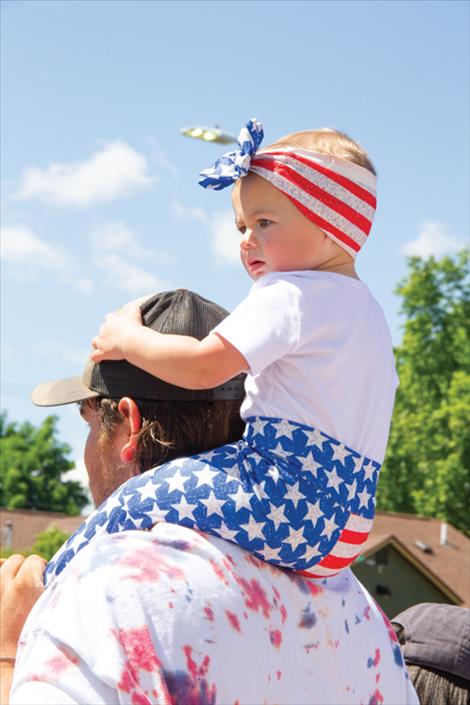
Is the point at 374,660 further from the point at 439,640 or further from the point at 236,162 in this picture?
the point at 439,640

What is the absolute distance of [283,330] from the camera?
7.85 ft

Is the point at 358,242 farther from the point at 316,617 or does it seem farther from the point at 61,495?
the point at 61,495

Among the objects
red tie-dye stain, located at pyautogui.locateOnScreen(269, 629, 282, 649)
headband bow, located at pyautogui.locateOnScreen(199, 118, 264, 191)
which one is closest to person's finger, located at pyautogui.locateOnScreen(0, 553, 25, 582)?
red tie-dye stain, located at pyautogui.locateOnScreen(269, 629, 282, 649)

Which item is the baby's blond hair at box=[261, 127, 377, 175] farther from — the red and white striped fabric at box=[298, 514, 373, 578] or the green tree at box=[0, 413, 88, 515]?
the green tree at box=[0, 413, 88, 515]

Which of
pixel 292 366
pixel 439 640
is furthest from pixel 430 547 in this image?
pixel 292 366

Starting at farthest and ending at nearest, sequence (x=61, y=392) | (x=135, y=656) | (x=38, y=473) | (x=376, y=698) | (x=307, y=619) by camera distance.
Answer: (x=38, y=473) < (x=61, y=392) < (x=376, y=698) < (x=307, y=619) < (x=135, y=656)

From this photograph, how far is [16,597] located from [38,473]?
68.1 m

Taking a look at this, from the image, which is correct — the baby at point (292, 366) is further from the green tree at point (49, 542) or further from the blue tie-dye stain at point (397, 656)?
the green tree at point (49, 542)

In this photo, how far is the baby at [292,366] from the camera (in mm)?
2297

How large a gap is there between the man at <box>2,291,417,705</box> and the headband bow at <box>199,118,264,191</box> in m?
0.32

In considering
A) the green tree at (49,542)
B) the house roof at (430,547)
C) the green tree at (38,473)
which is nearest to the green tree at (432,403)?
the house roof at (430,547)

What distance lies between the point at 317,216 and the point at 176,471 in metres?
0.69

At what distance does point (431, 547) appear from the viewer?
3841 cm

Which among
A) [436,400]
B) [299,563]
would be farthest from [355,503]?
[436,400]
